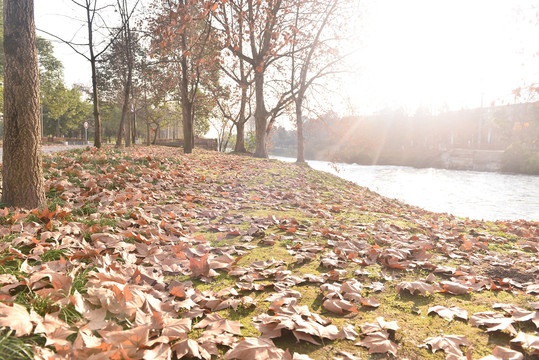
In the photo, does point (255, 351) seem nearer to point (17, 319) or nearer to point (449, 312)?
point (17, 319)

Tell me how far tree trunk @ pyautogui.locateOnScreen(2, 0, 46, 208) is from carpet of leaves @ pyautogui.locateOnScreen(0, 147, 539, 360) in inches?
14.0

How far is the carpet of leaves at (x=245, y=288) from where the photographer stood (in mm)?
1619

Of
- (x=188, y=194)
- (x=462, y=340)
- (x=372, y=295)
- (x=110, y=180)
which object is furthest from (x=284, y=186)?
(x=462, y=340)

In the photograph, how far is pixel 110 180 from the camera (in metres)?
5.67

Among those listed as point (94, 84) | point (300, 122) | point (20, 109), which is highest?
point (94, 84)

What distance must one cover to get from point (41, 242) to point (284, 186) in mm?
5983

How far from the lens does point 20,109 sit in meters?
3.75

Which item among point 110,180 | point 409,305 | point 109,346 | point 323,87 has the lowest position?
point 409,305

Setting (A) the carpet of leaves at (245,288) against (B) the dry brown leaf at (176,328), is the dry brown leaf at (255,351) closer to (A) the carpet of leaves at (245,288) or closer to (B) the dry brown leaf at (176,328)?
(A) the carpet of leaves at (245,288)

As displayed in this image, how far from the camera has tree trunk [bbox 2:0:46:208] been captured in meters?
3.67

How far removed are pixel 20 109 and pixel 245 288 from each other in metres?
3.59

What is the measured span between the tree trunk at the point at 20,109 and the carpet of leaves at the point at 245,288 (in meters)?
0.36

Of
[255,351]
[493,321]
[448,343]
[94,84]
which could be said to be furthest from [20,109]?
[94,84]

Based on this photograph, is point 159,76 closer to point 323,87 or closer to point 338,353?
point 323,87
